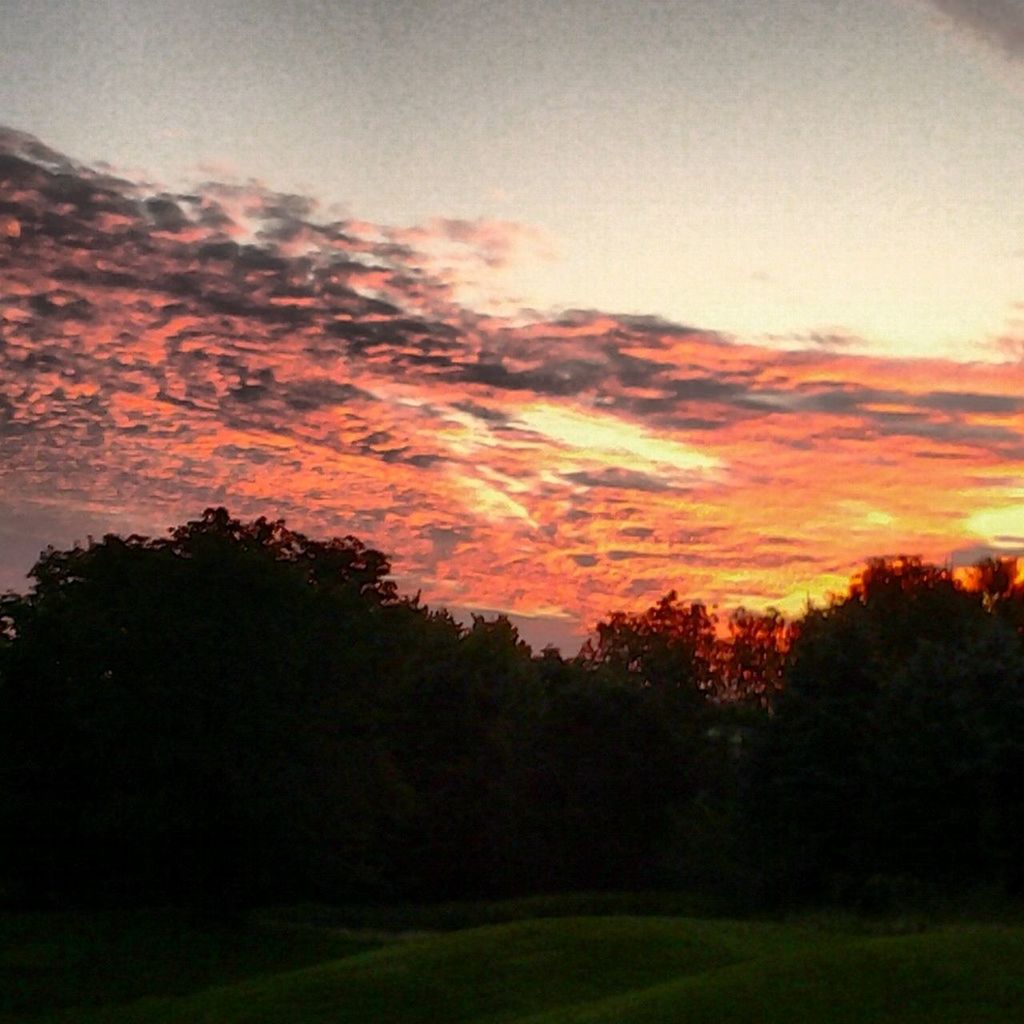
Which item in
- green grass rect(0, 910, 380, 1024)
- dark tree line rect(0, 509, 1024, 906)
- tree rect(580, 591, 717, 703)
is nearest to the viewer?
green grass rect(0, 910, 380, 1024)

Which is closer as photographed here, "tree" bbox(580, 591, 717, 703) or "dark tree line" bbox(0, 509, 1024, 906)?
"dark tree line" bbox(0, 509, 1024, 906)

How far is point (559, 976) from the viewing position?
24.8 metres

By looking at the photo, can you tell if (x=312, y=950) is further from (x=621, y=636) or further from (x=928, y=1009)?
(x=621, y=636)

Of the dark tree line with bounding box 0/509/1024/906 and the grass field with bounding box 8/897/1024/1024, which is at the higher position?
the dark tree line with bounding box 0/509/1024/906

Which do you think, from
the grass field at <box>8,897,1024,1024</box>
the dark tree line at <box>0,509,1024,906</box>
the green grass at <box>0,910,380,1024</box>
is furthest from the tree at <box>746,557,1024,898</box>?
the green grass at <box>0,910,380,1024</box>

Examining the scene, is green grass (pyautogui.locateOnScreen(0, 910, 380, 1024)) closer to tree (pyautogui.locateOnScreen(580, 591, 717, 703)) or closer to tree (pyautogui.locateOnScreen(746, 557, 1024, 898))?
tree (pyautogui.locateOnScreen(746, 557, 1024, 898))

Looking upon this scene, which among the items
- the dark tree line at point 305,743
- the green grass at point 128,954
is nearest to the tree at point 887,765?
the dark tree line at point 305,743

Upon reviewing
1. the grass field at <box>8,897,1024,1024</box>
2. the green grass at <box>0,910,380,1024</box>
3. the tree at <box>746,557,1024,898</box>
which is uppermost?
the tree at <box>746,557,1024,898</box>

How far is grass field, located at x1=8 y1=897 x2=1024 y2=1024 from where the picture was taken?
19.4 meters

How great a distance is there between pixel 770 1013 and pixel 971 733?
27286mm

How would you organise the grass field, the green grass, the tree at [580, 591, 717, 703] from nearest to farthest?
the grass field < the green grass < the tree at [580, 591, 717, 703]

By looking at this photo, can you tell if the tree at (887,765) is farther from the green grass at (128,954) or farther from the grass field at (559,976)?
the green grass at (128,954)

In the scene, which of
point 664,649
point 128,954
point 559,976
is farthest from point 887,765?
point 664,649

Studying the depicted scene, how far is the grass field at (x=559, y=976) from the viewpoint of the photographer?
19438mm
